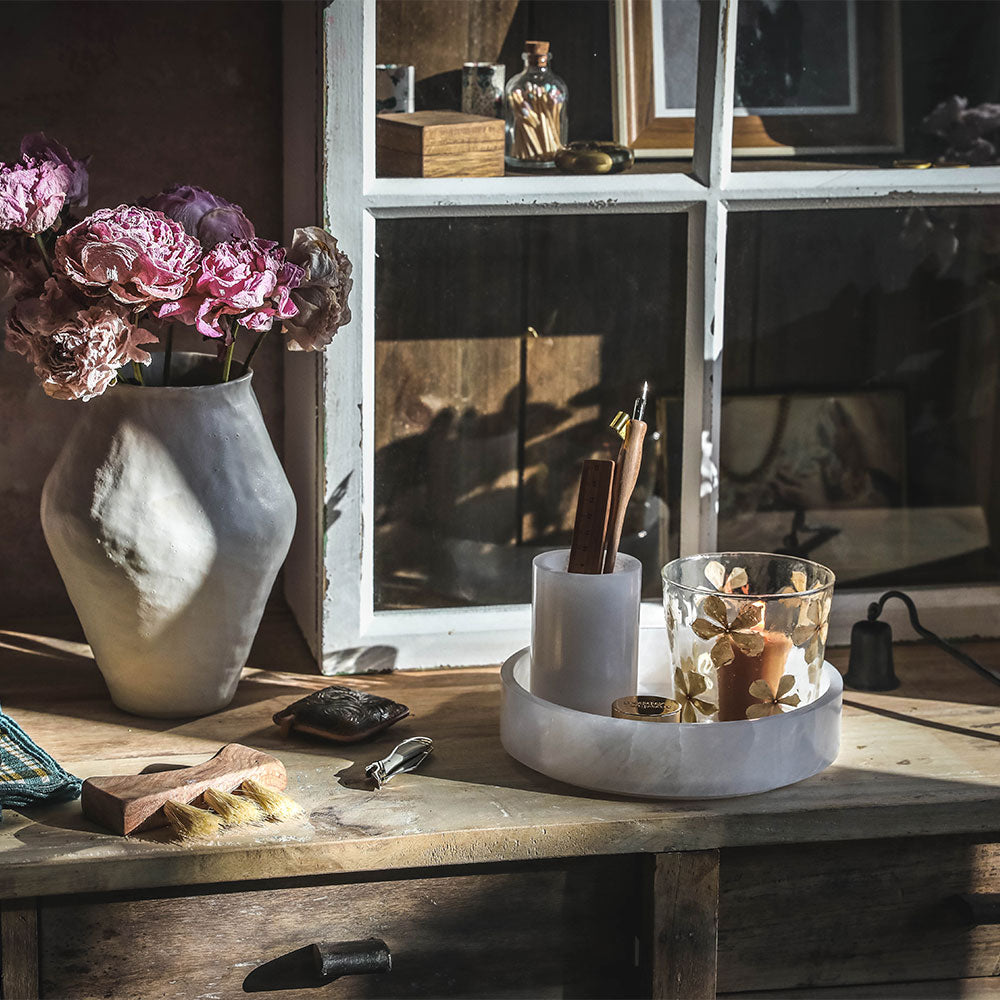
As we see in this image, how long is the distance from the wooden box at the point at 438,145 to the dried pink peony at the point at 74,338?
0.35 metres

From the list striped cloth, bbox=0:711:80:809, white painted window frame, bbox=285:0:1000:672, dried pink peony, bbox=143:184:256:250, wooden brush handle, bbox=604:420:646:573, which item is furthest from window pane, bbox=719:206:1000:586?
striped cloth, bbox=0:711:80:809

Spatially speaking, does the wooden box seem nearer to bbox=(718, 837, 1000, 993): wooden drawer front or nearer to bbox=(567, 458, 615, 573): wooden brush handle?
bbox=(567, 458, 615, 573): wooden brush handle

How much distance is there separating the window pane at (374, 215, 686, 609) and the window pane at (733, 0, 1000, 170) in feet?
0.56

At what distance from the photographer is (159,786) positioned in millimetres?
1082

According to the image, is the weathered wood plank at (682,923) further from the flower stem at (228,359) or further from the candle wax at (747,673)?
the flower stem at (228,359)

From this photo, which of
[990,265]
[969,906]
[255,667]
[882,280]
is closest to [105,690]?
[255,667]

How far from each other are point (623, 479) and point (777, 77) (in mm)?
534

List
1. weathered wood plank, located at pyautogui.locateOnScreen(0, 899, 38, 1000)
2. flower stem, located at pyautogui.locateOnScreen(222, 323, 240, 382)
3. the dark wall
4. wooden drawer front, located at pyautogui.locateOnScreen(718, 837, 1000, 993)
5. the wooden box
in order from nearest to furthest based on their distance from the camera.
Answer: weathered wood plank, located at pyautogui.locateOnScreen(0, 899, 38, 1000) < wooden drawer front, located at pyautogui.locateOnScreen(718, 837, 1000, 993) < flower stem, located at pyautogui.locateOnScreen(222, 323, 240, 382) < the wooden box < the dark wall

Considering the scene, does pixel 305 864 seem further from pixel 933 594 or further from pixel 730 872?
pixel 933 594

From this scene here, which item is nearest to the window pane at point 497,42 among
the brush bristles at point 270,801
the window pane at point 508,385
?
the window pane at point 508,385

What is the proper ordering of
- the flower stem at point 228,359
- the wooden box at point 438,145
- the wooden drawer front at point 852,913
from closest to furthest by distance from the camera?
the wooden drawer front at point 852,913 < the flower stem at point 228,359 < the wooden box at point 438,145

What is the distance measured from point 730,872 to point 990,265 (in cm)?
84

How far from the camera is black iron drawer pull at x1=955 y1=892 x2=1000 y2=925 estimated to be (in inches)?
46.0

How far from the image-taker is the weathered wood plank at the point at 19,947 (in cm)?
103
